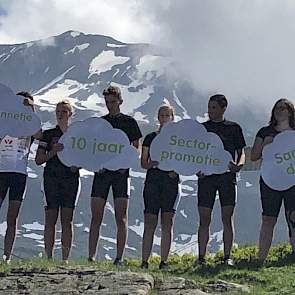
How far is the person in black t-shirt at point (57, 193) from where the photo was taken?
11711mm

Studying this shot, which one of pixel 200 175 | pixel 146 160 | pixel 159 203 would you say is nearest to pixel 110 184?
pixel 146 160

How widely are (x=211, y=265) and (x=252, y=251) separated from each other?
1991mm

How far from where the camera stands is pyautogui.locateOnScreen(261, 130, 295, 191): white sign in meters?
11.7

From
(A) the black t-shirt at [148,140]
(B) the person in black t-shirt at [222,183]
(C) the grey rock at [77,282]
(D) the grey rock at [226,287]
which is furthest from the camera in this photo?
(A) the black t-shirt at [148,140]

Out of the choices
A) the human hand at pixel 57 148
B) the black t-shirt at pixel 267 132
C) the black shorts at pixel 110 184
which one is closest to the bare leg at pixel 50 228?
the black shorts at pixel 110 184

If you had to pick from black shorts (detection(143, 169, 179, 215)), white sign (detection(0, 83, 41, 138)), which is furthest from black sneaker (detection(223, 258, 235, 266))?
white sign (detection(0, 83, 41, 138))

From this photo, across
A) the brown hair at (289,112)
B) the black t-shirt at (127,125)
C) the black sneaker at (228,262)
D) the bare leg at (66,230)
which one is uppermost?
the brown hair at (289,112)

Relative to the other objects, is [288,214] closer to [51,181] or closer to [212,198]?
[212,198]

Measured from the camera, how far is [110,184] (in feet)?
38.4

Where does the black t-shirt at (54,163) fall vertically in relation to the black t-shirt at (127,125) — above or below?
below

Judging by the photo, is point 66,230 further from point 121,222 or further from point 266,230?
point 266,230

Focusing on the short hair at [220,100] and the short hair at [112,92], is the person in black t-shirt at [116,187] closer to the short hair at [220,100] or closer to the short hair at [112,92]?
the short hair at [112,92]

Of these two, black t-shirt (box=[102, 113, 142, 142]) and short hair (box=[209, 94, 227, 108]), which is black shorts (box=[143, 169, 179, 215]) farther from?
short hair (box=[209, 94, 227, 108])

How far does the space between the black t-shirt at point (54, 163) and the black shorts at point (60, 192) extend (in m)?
0.07
